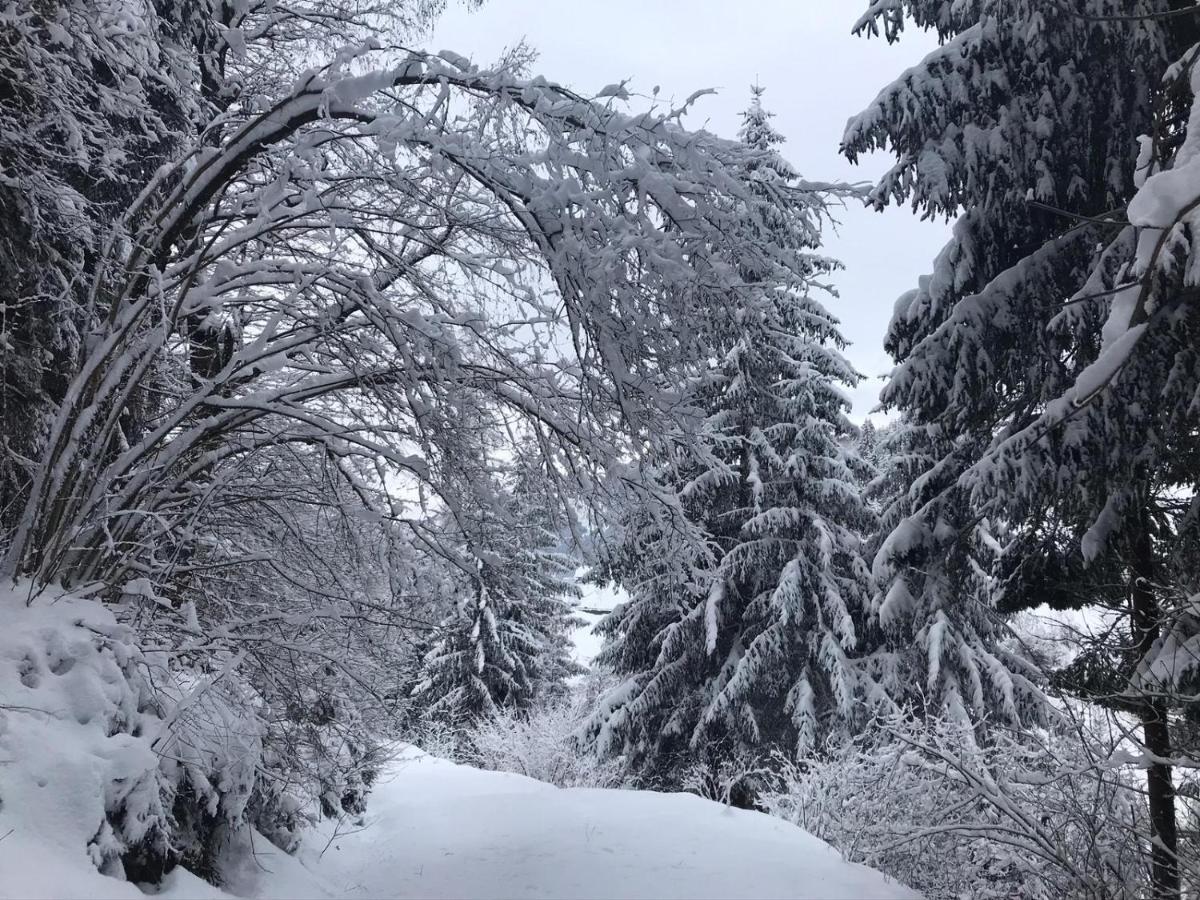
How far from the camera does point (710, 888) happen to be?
6.10m

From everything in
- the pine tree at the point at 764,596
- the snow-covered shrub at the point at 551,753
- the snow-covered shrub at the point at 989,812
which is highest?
the pine tree at the point at 764,596

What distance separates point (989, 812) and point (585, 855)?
336 centimetres

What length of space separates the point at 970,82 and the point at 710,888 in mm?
6657

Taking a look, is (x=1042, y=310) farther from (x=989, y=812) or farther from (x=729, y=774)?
(x=729, y=774)

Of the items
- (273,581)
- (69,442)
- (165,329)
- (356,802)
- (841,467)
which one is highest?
(841,467)

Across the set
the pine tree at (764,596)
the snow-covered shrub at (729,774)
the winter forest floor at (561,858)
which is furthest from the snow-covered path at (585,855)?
the pine tree at (764,596)

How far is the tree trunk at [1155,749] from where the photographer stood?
15.1 feet

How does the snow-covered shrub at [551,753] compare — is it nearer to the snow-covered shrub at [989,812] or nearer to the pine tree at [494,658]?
the pine tree at [494,658]

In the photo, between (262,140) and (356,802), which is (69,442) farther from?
(356,802)

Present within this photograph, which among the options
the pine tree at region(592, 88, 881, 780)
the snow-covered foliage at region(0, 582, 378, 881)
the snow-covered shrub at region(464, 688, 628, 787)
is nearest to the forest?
the snow-covered foliage at region(0, 582, 378, 881)

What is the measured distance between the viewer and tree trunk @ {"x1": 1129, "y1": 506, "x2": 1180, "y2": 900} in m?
4.61

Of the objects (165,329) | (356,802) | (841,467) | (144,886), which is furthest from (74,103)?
(841,467)

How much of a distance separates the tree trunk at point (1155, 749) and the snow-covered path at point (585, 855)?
6.28 feet

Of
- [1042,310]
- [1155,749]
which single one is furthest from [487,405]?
[1155,749]
